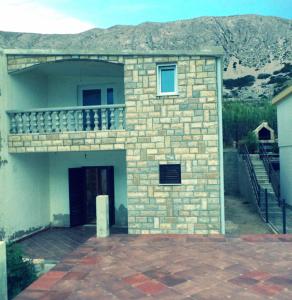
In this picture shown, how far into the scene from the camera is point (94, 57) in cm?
892

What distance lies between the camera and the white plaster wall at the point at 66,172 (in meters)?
11.1

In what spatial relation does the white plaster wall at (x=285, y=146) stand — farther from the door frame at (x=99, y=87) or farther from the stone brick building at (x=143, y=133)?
the door frame at (x=99, y=87)

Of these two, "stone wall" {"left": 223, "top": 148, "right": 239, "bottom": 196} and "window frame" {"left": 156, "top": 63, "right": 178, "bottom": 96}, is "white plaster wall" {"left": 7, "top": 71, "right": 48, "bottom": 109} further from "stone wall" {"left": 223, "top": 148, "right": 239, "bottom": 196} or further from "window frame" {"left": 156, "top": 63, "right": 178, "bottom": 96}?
"stone wall" {"left": 223, "top": 148, "right": 239, "bottom": 196}

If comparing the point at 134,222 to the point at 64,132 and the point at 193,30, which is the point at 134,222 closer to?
the point at 64,132

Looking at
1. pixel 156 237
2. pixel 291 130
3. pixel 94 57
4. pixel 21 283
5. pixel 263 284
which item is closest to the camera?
pixel 263 284

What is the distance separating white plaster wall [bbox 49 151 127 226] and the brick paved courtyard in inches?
128

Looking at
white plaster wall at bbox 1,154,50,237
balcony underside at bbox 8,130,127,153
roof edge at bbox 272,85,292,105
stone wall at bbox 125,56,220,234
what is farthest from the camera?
roof edge at bbox 272,85,292,105

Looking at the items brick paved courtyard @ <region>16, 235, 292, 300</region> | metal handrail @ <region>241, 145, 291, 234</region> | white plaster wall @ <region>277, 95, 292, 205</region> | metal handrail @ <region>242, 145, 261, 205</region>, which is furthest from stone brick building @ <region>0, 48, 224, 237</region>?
white plaster wall @ <region>277, 95, 292, 205</region>

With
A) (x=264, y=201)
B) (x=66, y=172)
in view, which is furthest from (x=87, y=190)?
(x=264, y=201)

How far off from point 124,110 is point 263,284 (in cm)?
563

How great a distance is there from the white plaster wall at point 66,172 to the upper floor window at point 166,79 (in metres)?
3.06

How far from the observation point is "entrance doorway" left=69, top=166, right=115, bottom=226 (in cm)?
1110

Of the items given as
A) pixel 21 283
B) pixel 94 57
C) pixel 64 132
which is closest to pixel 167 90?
pixel 94 57

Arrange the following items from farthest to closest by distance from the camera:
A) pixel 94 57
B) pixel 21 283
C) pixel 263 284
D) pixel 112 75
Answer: pixel 112 75, pixel 94 57, pixel 21 283, pixel 263 284
